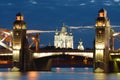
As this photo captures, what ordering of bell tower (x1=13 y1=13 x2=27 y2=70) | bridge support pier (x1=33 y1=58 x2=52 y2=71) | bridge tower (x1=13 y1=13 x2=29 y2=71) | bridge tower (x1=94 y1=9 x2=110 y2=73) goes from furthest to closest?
bridge support pier (x1=33 y1=58 x2=52 y2=71), bell tower (x1=13 y1=13 x2=27 y2=70), bridge tower (x1=13 y1=13 x2=29 y2=71), bridge tower (x1=94 y1=9 x2=110 y2=73)

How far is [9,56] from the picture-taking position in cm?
19562

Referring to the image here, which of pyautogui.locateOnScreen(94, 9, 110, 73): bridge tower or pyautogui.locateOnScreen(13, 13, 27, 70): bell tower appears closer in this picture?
pyautogui.locateOnScreen(94, 9, 110, 73): bridge tower

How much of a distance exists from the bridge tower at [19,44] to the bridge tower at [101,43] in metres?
21.3

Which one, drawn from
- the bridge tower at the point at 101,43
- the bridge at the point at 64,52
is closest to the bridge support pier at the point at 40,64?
the bridge at the point at 64,52

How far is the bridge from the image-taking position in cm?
17500

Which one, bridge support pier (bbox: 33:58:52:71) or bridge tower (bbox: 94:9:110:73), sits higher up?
bridge tower (bbox: 94:9:110:73)

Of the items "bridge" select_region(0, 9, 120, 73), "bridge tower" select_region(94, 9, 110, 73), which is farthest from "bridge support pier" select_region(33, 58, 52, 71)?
"bridge tower" select_region(94, 9, 110, 73)

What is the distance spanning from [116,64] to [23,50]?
2497cm

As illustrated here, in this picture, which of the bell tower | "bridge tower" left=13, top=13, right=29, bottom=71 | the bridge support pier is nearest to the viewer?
"bridge tower" left=13, top=13, right=29, bottom=71

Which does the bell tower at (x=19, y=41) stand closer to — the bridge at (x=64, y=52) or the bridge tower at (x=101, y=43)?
the bridge at (x=64, y=52)

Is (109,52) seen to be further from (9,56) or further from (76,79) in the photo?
(76,79)

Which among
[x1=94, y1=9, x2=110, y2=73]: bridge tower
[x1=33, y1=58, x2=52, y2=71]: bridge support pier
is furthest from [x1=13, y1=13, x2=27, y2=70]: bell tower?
[x1=94, y1=9, x2=110, y2=73]: bridge tower

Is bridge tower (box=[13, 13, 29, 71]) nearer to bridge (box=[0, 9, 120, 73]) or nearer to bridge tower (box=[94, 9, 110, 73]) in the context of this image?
bridge (box=[0, 9, 120, 73])

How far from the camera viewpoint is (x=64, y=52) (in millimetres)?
186875
